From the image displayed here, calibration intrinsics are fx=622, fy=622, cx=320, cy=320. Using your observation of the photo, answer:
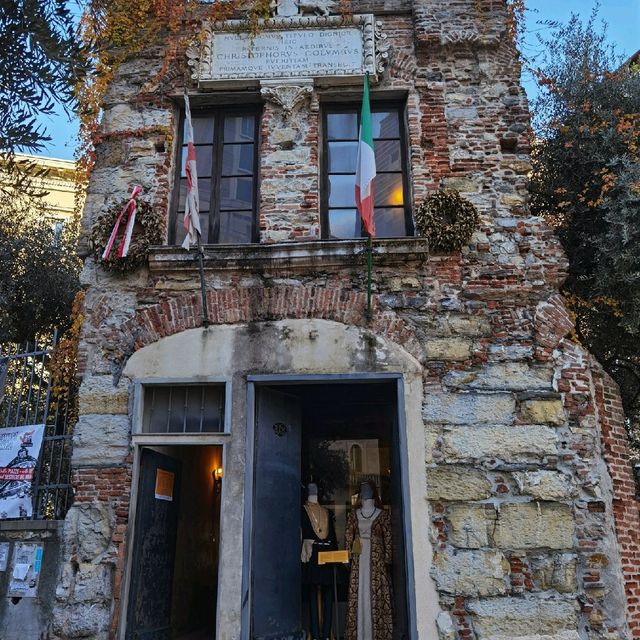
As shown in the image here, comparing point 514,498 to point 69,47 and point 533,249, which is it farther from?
point 69,47

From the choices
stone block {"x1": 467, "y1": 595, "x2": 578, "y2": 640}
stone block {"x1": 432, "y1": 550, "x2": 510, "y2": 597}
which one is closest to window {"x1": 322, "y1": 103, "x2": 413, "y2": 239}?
stone block {"x1": 432, "y1": 550, "x2": 510, "y2": 597}

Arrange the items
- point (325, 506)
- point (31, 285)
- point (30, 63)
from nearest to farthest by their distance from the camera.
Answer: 1. point (30, 63)
2. point (325, 506)
3. point (31, 285)

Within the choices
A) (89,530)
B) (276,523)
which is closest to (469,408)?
(276,523)

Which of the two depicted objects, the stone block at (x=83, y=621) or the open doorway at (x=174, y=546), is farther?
the open doorway at (x=174, y=546)

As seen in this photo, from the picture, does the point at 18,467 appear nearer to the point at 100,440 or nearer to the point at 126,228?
the point at 100,440

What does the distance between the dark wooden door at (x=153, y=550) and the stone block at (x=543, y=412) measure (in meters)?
3.57

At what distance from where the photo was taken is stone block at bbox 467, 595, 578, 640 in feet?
17.3

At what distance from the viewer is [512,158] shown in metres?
6.77

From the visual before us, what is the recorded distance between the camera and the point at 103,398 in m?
6.18

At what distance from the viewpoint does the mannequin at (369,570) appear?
625 cm

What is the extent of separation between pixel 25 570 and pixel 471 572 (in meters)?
4.14

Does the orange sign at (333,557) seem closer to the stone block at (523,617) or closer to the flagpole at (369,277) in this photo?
the stone block at (523,617)

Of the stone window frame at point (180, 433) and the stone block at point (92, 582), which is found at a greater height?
the stone window frame at point (180, 433)

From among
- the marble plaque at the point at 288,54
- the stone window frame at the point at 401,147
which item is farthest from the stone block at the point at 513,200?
the marble plaque at the point at 288,54
